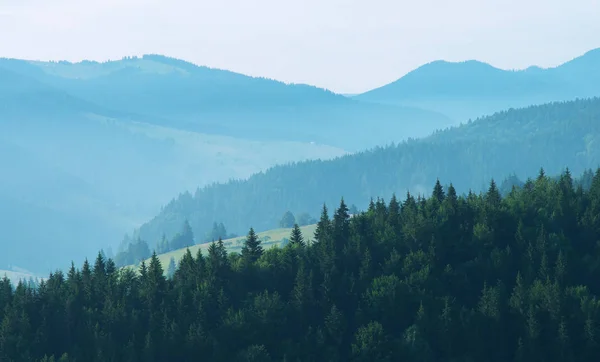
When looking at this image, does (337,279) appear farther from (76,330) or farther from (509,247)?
(76,330)

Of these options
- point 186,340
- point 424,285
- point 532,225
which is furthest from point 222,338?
point 532,225

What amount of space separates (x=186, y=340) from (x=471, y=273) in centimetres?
3910

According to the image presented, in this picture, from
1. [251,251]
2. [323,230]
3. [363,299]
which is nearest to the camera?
[363,299]

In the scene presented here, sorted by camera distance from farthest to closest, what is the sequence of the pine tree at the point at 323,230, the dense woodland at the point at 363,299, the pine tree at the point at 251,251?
the pine tree at the point at 323,230
the pine tree at the point at 251,251
the dense woodland at the point at 363,299

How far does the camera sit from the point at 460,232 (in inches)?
5901

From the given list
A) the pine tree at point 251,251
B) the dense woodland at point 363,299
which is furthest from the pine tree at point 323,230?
the pine tree at point 251,251

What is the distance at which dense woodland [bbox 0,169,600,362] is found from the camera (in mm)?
127688

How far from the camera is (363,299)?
136625 millimetres

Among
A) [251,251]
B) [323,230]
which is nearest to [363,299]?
[323,230]

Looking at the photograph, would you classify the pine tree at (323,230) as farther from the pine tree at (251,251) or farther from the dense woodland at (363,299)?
the pine tree at (251,251)

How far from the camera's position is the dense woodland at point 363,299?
419 feet

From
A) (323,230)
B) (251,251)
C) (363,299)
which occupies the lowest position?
(363,299)

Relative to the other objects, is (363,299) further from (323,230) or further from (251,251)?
(251,251)

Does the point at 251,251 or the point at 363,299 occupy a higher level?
the point at 251,251
